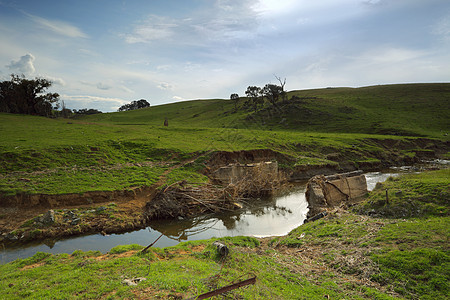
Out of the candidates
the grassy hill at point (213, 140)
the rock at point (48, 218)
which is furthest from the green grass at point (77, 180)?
the rock at point (48, 218)

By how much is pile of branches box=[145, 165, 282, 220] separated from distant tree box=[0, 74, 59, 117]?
52.2m

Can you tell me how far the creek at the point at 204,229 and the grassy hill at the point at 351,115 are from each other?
39.6 meters

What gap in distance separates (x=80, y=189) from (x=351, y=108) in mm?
73205

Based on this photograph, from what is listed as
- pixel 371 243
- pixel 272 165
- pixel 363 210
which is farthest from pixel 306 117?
pixel 371 243

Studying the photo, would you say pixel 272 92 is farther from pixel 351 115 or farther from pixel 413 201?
pixel 413 201

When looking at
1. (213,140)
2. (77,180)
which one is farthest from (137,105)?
(77,180)

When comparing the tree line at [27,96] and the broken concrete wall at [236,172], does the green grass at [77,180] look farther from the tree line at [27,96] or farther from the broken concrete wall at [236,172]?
the tree line at [27,96]

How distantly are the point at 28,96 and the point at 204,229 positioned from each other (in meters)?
58.2

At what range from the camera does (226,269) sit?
27.9ft

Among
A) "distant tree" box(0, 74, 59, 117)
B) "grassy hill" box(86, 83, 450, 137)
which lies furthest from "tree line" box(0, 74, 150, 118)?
"grassy hill" box(86, 83, 450, 137)

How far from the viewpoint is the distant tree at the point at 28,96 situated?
50.5m

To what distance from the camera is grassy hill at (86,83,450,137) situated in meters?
56.5

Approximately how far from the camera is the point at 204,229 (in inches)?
636

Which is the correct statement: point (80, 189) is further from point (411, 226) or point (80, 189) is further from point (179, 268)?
point (411, 226)
